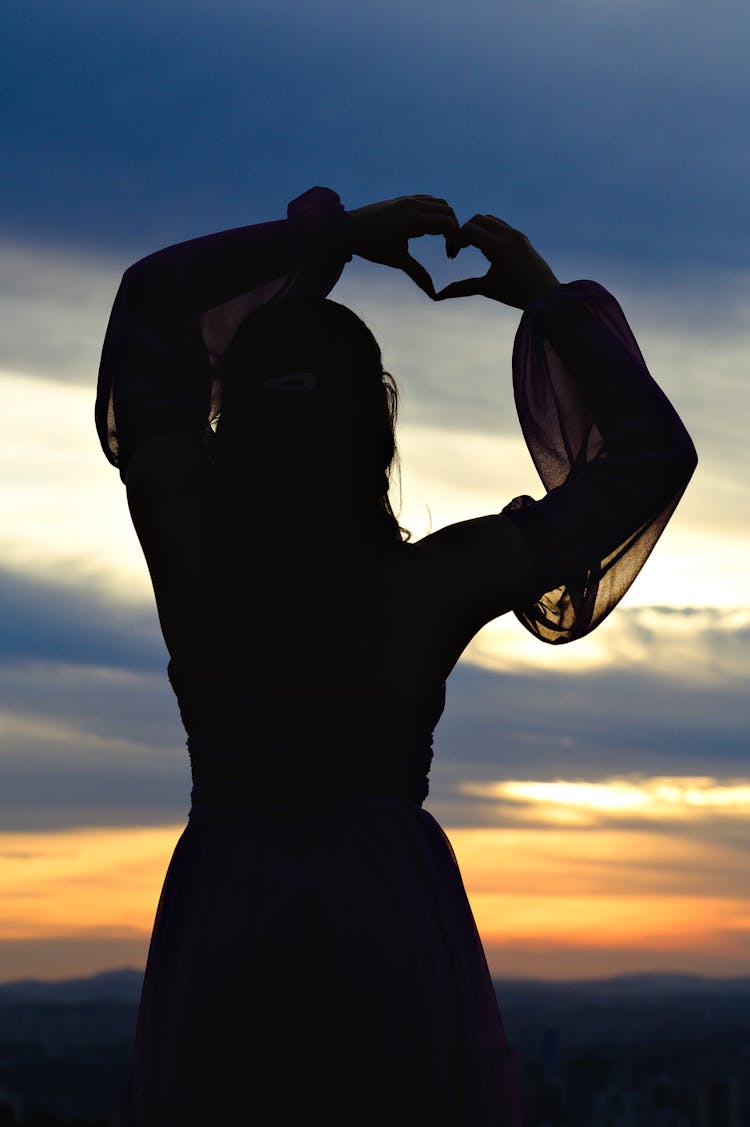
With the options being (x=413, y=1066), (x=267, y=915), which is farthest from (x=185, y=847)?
(x=413, y=1066)

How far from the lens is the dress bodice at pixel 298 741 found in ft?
10.8

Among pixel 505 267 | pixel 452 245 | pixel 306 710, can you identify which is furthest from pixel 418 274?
pixel 306 710

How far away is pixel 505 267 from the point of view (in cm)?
382

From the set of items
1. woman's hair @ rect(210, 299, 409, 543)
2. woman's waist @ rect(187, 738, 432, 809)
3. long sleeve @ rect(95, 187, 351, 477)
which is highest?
long sleeve @ rect(95, 187, 351, 477)

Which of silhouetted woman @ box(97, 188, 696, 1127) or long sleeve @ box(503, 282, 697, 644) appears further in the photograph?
long sleeve @ box(503, 282, 697, 644)

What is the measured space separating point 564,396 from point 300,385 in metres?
0.72

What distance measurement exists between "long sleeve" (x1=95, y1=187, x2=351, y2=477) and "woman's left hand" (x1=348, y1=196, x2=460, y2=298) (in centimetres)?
5

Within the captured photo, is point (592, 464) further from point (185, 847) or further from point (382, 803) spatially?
point (185, 847)

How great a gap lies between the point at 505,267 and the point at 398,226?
1.23ft

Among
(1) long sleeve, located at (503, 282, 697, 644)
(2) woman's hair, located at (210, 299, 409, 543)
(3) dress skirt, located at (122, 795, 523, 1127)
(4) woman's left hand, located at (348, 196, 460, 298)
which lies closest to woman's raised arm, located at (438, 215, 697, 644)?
(1) long sleeve, located at (503, 282, 697, 644)

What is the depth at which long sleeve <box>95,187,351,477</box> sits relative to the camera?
351 cm

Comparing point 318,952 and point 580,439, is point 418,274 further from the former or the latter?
point 318,952

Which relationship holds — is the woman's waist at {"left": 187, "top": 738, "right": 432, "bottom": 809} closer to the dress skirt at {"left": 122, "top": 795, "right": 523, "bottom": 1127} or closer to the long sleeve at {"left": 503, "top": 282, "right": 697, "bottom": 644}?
the dress skirt at {"left": 122, "top": 795, "right": 523, "bottom": 1127}

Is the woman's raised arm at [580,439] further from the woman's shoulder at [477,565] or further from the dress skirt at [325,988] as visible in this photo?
the dress skirt at [325,988]
